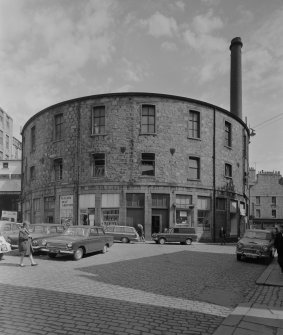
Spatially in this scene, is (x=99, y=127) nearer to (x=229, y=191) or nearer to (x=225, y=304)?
(x=229, y=191)

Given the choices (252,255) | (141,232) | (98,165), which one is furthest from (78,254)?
(98,165)

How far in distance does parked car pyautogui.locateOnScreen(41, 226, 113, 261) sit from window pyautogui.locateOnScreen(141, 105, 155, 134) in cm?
1530

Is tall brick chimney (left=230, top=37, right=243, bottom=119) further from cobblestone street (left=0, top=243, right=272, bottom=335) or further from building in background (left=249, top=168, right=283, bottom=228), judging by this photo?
cobblestone street (left=0, top=243, right=272, bottom=335)

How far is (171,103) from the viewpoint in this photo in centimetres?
3250

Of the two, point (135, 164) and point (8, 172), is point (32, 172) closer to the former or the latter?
point (135, 164)

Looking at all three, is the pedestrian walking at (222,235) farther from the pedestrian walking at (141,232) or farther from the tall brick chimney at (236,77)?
the tall brick chimney at (236,77)

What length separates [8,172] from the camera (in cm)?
5312

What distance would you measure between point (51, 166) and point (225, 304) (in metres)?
28.0

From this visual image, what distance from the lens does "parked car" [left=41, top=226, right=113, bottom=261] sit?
14.8 metres

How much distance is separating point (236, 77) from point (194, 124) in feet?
46.5

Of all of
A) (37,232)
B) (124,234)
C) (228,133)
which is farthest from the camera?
(228,133)

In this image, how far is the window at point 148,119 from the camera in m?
31.9

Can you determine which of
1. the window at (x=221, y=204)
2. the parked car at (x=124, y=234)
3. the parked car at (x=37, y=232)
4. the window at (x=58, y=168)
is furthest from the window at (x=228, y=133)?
the parked car at (x=37, y=232)

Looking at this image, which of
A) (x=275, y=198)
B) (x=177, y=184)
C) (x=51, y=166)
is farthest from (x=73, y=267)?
(x=275, y=198)
